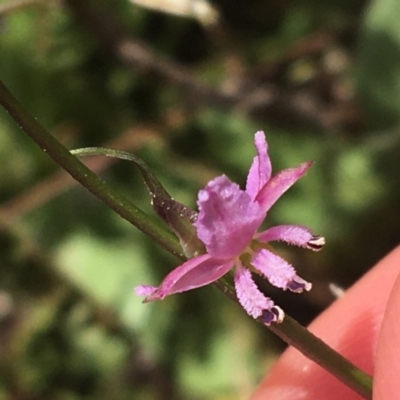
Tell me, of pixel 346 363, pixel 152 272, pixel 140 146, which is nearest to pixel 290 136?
pixel 140 146

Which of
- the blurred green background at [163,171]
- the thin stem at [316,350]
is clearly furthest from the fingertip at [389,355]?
the blurred green background at [163,171]

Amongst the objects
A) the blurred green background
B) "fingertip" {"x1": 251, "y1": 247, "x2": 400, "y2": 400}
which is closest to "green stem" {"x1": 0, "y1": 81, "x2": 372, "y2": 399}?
"fingertip" {"x1": 251, "y1": 247, "x2": 400, "y2": 400}

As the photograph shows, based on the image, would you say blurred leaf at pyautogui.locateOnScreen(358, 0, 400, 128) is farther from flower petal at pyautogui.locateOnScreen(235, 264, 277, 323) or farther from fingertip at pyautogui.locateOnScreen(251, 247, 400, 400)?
flower petal at pyautogui.locateOnScreen(235, 264, 277, 323)

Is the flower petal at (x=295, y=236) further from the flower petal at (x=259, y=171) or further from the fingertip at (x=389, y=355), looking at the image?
the fingertip at (x=389, y=355)

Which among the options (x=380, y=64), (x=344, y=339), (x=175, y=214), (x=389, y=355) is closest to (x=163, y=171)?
(x=380, y=64)

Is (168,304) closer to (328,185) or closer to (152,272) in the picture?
(152,272)

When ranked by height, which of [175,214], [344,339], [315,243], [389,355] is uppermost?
[175,214]

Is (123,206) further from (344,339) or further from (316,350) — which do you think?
(344,339)
